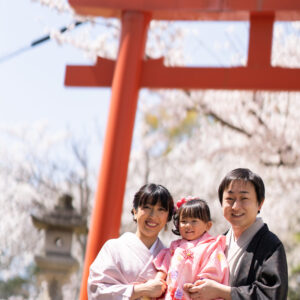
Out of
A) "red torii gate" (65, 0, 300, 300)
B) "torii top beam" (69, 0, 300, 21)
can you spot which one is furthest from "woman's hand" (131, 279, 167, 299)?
"torii top beam" (69, 0, 300, 21)

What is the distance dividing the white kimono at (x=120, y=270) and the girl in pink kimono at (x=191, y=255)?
63mm

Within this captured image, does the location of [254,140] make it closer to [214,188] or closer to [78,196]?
[214,188]

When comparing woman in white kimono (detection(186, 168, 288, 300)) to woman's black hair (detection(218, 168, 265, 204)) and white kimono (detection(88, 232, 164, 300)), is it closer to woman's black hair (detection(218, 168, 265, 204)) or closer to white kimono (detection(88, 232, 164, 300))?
woman's black hair (detection(218, 168, 265, 204))

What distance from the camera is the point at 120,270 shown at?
236 cm

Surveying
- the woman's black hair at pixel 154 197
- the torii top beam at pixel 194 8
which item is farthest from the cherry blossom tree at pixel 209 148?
the woman's black hair at pixel 154 197

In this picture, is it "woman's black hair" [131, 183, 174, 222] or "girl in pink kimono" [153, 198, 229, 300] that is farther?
"woman's black hair" [131, 183, 174, 222]

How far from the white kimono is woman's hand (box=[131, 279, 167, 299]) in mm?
29

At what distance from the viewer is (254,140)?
280 inches

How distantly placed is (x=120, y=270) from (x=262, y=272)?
2.18ft

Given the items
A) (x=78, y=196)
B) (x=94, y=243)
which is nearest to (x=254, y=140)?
(x=94, y=243)

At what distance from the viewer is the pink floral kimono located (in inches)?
85.4

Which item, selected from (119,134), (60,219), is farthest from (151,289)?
(60,219)

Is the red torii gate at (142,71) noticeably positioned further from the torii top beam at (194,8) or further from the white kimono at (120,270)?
the white kimono at (120,270)

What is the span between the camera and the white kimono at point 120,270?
2287 millimetres
